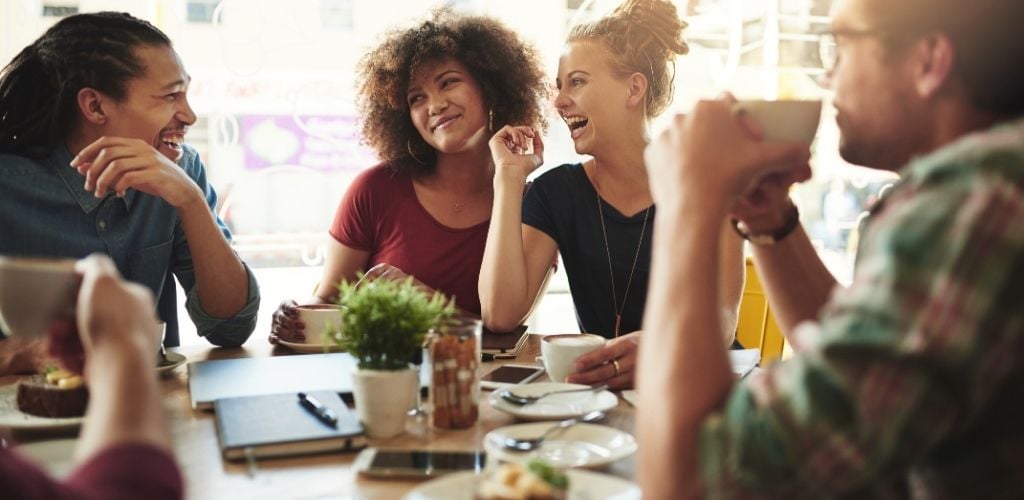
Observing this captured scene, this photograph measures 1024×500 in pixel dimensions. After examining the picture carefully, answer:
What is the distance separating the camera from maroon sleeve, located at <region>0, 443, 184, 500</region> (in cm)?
71

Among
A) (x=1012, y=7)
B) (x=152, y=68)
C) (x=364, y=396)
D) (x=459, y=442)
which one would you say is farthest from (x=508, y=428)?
(x=152, y=68)

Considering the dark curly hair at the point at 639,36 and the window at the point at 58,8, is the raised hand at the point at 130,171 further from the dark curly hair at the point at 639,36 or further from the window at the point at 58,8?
the window at the point at 58,8

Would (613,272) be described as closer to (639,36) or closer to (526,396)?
(639,36)

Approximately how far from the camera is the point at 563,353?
5.02ft

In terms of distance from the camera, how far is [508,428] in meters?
1.25

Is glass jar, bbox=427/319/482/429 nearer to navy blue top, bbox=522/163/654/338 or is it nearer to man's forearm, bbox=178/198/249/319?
man's forearm, bbox=178/198/249/319

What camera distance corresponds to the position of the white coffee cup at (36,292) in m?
0.89

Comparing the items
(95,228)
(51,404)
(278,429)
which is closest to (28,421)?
(51,404)

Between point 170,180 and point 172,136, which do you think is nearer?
point 170,180

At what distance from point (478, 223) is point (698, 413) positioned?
69.4 inches

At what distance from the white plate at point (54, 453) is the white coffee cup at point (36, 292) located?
0.25m

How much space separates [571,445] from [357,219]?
149cm

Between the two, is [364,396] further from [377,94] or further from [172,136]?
[377,94]

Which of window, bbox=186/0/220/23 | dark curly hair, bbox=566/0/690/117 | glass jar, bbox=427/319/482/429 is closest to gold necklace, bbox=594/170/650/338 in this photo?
dark curly hair, bbox=566/0/690/117
